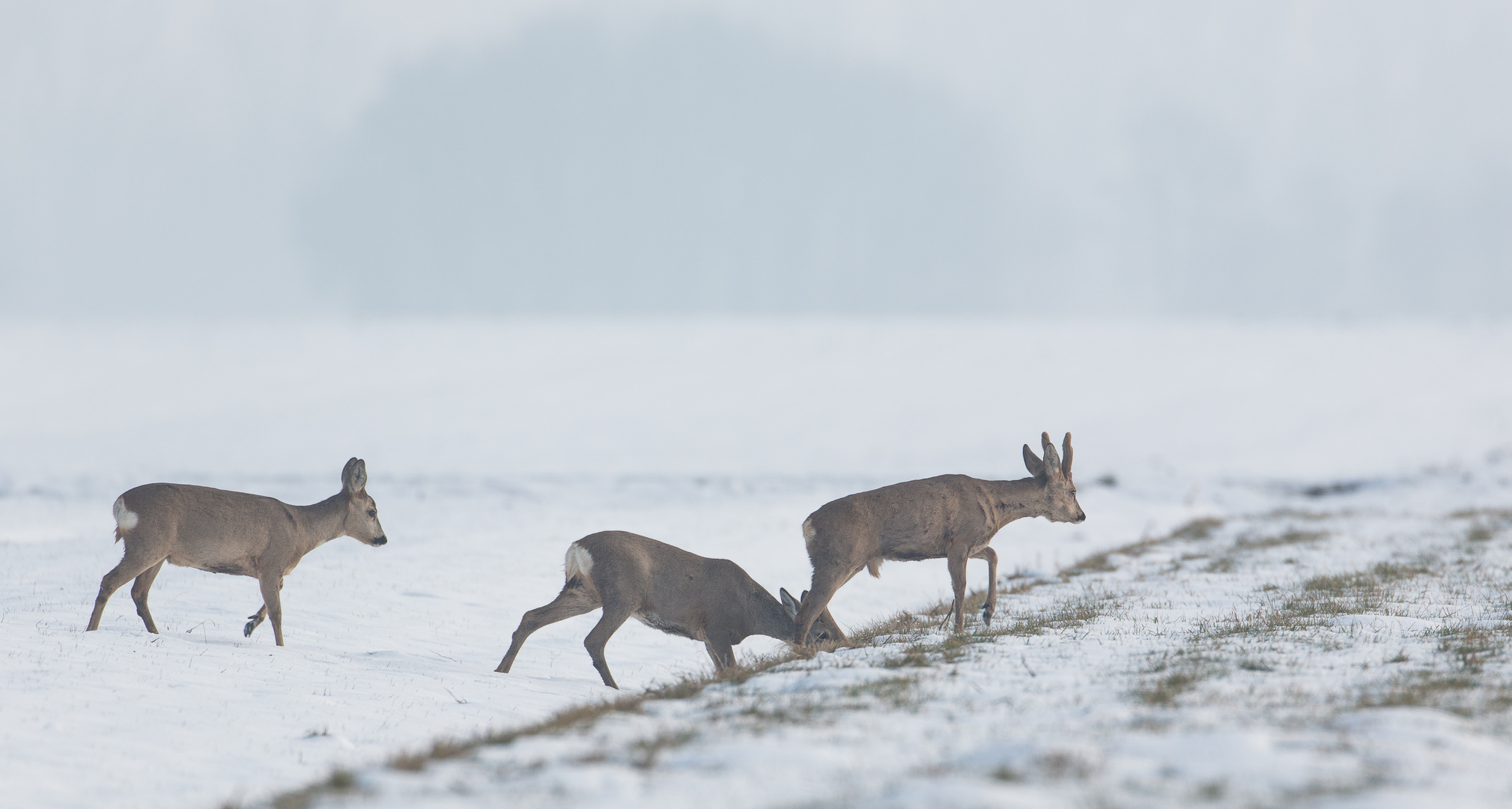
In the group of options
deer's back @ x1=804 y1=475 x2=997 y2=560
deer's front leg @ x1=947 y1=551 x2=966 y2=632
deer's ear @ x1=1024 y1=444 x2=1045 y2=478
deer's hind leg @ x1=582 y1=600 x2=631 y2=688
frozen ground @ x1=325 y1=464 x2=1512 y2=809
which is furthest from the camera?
deer's ear @ x1=1024 y1=444 x2=1045 y2=478

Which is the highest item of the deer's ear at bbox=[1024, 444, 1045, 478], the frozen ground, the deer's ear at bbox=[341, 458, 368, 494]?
the deer's ear at bbox=[341, 458, 368, 494]

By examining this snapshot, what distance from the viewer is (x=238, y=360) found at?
58438mm

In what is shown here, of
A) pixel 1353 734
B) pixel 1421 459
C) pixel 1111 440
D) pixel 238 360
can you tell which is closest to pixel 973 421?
pixel 1111 440

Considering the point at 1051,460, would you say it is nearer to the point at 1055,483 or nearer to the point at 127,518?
the point at 1055,483

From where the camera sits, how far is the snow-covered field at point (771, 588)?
17.6 ft

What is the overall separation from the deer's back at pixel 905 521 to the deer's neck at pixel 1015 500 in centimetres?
25

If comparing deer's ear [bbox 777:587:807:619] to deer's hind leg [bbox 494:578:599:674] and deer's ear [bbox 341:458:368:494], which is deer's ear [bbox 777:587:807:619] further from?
deer's ear [bbox 341:458:368:494]

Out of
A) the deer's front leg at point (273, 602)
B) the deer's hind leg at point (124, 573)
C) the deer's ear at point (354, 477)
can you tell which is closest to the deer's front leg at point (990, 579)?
the deer's ear at point (354, 477)

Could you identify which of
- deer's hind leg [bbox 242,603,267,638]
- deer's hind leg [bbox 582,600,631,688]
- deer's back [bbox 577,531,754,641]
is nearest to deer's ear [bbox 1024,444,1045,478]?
deer's back [bbox 577,531,754,641]

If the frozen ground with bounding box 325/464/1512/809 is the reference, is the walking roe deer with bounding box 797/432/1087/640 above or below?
above

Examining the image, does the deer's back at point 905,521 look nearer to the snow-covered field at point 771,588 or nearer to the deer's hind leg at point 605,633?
the snow-covered field at point 771,588

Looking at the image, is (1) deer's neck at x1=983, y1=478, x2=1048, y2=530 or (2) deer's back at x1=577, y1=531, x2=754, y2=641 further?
(1) deer's neck at x1=983, y1=478, x2=1048, y2=530

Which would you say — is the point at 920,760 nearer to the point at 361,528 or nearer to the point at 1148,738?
the point at 1148,738

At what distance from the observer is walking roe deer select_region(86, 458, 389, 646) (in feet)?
31.4
